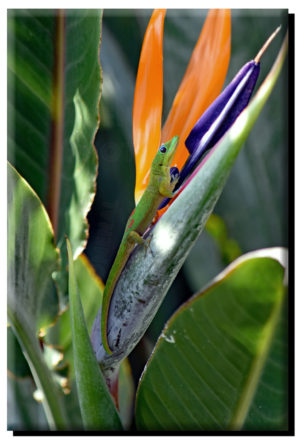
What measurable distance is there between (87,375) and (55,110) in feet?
1.26

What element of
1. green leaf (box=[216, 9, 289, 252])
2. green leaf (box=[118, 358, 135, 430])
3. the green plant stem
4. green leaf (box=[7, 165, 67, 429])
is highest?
green leaf (box=[216, 9, 289, 252])

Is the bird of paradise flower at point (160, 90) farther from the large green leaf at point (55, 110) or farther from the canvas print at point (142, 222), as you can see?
the large green leaf at point (55, 110)

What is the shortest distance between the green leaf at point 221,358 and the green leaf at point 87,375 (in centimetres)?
8

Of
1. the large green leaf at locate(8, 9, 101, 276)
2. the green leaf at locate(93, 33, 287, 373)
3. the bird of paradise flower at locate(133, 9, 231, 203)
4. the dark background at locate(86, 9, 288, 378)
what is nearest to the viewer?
the green leaf at locate(93, 33, 287, 373)

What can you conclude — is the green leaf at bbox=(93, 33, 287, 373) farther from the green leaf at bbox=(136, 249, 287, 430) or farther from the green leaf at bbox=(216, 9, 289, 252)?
the green leaf at bbox=(216, 9, 289, 252)

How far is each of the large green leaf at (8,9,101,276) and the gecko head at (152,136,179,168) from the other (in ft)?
0.40

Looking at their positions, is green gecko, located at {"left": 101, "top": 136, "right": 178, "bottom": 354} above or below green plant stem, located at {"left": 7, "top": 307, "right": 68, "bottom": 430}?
above

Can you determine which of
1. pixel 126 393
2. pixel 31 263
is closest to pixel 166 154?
pixel 31 263

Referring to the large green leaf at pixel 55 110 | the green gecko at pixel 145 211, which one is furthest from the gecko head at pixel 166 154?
the large green leaf at pixel 55 110

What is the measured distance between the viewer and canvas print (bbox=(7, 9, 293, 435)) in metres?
0.52

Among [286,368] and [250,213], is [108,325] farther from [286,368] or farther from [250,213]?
[250,213]

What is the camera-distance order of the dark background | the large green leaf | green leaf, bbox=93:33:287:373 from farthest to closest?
the dark background → the large green leaf → green leaf, bbox=93:33:287:373

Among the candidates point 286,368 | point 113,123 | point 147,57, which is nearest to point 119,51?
Result: point 113,123

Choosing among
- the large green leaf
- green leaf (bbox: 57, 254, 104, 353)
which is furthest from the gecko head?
green leaf (bbox: 57, 254, 104, 353)
